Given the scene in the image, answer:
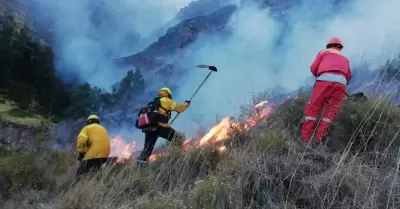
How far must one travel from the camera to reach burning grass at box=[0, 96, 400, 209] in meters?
3.31

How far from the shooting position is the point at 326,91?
5.38m

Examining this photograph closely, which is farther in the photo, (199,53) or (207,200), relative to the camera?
(199,53)

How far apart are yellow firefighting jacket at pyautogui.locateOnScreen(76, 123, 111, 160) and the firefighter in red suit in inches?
146

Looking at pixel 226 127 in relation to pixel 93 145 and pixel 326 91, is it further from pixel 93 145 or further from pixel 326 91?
pixel 93 145

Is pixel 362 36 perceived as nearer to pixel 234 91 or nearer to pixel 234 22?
pixel 234 91

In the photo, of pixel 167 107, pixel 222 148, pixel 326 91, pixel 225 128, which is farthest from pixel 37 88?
pixel 326 91

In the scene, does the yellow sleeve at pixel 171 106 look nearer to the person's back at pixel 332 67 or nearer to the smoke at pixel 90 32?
the person's back at pixel 332 67

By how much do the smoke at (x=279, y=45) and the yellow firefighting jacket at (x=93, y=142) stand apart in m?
6.09

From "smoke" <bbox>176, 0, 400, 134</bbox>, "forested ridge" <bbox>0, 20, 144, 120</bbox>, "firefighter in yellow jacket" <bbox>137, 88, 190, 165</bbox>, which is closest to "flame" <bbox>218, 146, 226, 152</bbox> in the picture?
"firefighter in yellow jacket" <bbox>137, 88, 190, 165</bbox>

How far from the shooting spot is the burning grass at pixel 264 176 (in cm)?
331

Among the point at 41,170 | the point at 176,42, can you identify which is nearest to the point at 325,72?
the point at 41,170

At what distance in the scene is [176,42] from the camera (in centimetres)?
3444

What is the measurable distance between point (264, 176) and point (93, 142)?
4685mm

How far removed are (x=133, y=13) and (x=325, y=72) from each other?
125 ft
